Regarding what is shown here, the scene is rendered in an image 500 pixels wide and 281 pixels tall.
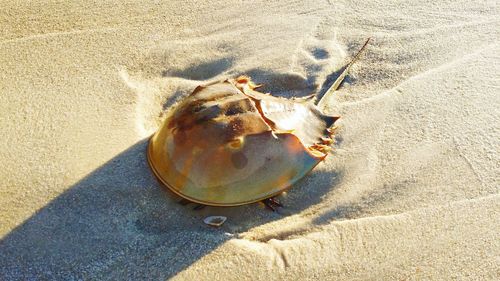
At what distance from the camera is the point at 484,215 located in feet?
7.78

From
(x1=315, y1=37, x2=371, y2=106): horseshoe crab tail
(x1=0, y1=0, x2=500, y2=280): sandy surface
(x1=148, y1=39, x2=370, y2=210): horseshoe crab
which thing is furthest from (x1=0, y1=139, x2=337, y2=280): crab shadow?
(x1=315, y1=37, x2=371, y2=106): horseshoe crab tail

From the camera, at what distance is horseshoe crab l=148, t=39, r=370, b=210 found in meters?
2.13

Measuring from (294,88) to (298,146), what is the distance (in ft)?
2.36

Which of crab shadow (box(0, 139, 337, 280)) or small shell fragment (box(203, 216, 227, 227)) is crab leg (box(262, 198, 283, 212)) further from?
small shell fragment (box(203, 216, 227, 227))

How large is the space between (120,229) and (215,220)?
399 mm

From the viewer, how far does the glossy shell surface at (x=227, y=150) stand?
213 cm

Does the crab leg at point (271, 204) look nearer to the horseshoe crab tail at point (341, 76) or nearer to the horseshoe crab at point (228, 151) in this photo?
the horseshoe crab at point (228, 151)

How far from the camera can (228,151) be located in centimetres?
214

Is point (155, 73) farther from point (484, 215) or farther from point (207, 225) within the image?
point (484, 215)

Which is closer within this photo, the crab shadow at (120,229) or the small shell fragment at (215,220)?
the crab shadow at (120,229)

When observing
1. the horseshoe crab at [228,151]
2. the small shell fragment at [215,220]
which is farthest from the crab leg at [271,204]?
the small shell fragment at [215,220]

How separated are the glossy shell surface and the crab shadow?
127mm

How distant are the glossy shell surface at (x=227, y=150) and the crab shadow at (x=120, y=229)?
13cm

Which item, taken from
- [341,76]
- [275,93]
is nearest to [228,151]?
[275,93]
